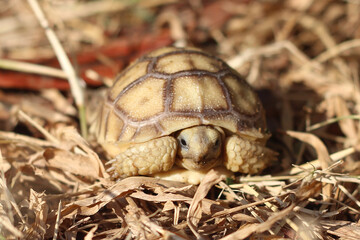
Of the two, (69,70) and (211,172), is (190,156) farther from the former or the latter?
(69,70)

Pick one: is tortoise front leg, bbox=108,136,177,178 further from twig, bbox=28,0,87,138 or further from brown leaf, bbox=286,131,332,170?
brown leaf, bbox=286,131,332,170

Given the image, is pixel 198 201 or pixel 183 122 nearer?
pixel 198 201

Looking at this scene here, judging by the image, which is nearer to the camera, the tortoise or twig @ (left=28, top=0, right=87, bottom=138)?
the tortoise

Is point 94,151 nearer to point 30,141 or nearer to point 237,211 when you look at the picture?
point 30,141

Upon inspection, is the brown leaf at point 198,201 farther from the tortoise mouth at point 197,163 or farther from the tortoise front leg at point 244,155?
the tortoise front leg at point 244,155

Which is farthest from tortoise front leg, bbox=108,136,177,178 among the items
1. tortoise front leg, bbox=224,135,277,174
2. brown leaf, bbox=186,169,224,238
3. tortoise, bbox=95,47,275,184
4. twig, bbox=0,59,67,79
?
twig, bbox=0,59,67,79

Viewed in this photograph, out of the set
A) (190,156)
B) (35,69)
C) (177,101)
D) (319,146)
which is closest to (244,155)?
(190,156)
